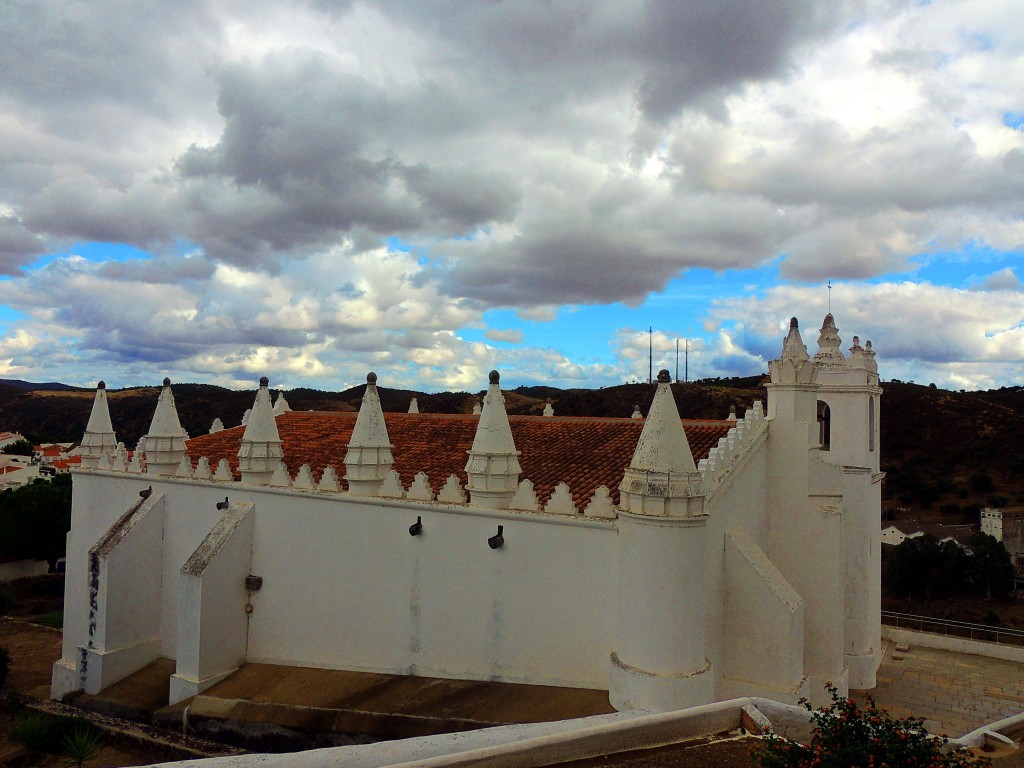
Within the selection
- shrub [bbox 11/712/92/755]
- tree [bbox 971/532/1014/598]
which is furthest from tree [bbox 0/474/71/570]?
tree [bbox 971/532/1014/598]

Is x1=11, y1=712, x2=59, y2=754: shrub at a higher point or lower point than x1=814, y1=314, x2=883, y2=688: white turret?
lower

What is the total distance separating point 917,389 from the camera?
92312 mm

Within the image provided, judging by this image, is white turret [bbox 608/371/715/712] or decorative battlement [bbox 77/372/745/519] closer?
white turret [bbox 608/371/715/712]

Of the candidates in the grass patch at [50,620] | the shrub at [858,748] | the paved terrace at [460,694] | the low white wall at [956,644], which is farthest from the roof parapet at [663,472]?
the grass patch at [50,620]

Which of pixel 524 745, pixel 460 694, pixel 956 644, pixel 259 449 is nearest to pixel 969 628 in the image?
pixel 956 644

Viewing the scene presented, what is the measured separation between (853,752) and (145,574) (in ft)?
57.0

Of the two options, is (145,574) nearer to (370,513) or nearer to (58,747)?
(58,747)

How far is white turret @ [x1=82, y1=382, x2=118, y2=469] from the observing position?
20.3 meters

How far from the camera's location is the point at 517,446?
1627cm

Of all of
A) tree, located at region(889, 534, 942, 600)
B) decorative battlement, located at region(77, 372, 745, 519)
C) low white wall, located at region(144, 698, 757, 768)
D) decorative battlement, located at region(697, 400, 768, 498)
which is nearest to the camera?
low white wall, located at region(144, 698, 757, 768)

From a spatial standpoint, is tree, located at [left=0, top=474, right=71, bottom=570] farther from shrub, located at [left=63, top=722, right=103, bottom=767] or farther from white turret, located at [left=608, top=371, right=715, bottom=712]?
white turret, located at [left=608, top=371, right=715, bottom=712]

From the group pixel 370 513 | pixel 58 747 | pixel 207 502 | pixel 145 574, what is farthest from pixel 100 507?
pixel 370 513

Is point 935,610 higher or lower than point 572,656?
lower

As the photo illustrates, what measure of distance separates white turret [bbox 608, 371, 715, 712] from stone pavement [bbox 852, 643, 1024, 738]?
858cm
